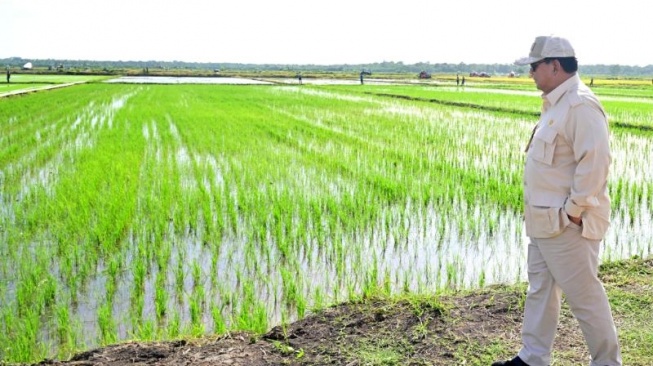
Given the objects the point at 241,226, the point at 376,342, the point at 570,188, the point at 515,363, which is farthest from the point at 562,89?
the point at 241,226

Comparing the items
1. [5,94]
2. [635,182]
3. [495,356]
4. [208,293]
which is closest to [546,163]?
[495,356]

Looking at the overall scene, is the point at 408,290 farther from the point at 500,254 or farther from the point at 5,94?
the point at 5,94

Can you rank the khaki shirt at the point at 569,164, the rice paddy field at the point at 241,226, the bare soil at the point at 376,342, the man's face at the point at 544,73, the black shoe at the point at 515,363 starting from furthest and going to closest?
the rice paddy field at the point at 241,226
the bare soil at the point at 376,342
the black shoe at the point at 515,363
the man's face at the point at 544,73
the khaki shirt at the point at 569,164

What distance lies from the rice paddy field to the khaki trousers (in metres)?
1.31

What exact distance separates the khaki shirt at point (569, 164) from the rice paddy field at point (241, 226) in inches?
61.1

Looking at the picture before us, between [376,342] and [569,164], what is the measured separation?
1.28 metres

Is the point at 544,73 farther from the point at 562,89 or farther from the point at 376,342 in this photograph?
the point at 376,342

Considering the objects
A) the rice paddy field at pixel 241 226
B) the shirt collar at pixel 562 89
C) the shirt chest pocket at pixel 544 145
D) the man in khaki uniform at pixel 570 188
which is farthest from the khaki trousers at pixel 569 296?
the rice paddy field at pixel 241 226

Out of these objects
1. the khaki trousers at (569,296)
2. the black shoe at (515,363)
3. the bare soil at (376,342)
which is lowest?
the bare soil at (376,342)

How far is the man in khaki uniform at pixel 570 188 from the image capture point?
2244 millimetres

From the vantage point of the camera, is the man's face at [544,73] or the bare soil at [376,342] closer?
the man's face at [544,73]

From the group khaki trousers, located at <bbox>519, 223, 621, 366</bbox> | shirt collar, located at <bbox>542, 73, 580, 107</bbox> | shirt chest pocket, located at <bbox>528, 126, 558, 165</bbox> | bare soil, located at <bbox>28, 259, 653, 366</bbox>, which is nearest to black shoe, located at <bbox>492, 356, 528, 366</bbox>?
khaki trousers, located at <bbox>519, 223, 621, 366</bbox>

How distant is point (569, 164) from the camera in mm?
2342

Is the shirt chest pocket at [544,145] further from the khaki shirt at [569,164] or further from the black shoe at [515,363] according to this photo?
the black shoe at [515,363]
